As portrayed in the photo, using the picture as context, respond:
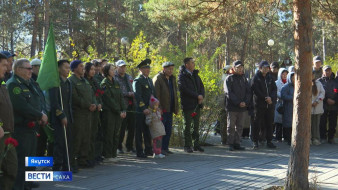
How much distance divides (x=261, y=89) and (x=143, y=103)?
3309 millimetres

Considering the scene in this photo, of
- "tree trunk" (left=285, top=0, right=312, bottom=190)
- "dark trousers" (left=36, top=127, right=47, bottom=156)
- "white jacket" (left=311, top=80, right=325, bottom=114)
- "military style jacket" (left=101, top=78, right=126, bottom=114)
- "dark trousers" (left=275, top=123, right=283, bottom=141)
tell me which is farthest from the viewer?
"dark trousers" (left=275, top=123, right=283, bottom=141)

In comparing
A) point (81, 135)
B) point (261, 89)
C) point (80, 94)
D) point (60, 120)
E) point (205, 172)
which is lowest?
point (205, 172)

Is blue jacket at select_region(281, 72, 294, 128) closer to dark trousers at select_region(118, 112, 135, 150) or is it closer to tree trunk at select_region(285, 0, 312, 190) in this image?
dark trousers at select_region(118, 112, 135, 150)

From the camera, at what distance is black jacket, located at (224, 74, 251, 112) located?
11.0 meters

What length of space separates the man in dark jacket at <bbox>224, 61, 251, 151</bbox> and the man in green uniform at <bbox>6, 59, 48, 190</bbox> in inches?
220

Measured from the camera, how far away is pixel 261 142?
11828mm

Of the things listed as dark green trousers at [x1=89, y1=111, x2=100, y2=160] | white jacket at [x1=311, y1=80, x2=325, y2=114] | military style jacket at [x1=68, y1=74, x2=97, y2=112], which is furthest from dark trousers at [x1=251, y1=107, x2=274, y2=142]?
military style jacket at [x1=68, y1=74, x2=97, y2=112]

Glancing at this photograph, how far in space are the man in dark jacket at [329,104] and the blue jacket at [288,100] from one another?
97 centimetres

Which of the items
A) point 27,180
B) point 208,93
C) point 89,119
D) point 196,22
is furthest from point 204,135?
point 27,180

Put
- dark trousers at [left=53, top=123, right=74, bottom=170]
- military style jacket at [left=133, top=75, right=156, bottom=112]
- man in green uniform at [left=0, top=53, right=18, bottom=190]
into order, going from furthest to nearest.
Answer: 1. military style jacket at [left=133, top=75, right=156, bottom=112]
2. dark trousers at [left=53, top=123, right=74, bottom=170]
3. man in green uniform at [left=0, top=53, right=18, bottom=190]

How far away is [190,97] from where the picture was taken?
35.2 feet

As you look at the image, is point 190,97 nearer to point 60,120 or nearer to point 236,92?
point 236,92

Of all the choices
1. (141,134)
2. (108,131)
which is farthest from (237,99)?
(108,131)

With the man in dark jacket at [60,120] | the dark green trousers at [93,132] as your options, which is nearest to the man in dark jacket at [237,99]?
the dark green trousers at [93,132]
